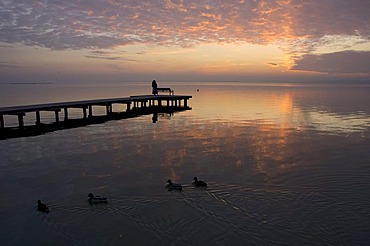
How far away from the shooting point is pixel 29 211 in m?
9.92

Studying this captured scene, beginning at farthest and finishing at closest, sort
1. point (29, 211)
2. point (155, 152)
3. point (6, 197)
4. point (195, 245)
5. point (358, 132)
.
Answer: point (358, 132)
point (155, 152)
point (6, 197)
point (29, 211)
point (195, 245)

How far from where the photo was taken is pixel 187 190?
38.3 feet

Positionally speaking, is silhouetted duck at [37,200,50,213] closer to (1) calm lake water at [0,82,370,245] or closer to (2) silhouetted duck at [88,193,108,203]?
(1) calm lake water at [0,82,370,245]

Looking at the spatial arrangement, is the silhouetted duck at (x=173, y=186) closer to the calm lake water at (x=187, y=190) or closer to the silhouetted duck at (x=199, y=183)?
the calm lake water at (x=187, y=190)

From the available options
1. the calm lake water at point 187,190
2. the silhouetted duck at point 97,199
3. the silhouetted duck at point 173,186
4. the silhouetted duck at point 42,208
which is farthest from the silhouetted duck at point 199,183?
the silhouetted duck at point 42,208

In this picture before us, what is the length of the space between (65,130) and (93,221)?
1731cm

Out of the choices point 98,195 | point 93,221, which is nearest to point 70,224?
point 93,221

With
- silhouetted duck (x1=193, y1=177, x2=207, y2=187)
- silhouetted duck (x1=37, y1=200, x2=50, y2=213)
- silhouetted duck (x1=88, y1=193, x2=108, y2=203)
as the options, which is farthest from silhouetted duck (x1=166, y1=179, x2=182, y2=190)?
silhouetted duck (x1=37, y1=200, x2=50, y2=213)

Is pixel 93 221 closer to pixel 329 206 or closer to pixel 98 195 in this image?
pixel 98 195

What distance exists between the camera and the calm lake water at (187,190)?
8.60 meters

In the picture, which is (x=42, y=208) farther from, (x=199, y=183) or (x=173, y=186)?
(x=199, y=183)

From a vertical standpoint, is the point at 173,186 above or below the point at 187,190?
above

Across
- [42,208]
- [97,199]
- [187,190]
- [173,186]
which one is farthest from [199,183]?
[42,208]

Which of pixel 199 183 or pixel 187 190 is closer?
pixel 187 190
